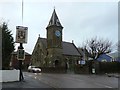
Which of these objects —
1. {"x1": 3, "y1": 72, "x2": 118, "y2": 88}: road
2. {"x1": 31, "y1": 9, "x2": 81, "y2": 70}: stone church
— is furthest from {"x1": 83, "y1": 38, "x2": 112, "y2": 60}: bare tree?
{"x1": 3, "y1": 72, "x2": 118, "y2": 88}: road

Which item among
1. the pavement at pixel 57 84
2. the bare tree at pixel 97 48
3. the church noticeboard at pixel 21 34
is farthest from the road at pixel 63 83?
the bare tree at pixel 97 48

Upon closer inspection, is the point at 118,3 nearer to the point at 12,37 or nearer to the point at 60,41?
the point at 12,37

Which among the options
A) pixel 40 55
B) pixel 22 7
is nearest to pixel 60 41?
pixel 40 55

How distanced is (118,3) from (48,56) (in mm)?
67912

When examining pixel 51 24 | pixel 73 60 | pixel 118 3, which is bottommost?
pixel 73 60

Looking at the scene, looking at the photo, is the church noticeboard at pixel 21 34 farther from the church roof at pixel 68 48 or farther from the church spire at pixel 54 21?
the church roof at pixel 68 48

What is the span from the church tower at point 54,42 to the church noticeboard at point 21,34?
58836mm

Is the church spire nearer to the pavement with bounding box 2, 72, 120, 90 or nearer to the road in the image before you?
the road

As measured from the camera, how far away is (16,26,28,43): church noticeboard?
76.7ft

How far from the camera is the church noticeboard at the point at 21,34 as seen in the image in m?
23.4

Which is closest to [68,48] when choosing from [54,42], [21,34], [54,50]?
[54,50]

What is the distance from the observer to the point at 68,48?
95500mm

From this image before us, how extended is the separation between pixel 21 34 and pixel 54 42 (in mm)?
60416

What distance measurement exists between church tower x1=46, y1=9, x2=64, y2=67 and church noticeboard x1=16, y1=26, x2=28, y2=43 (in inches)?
2316
